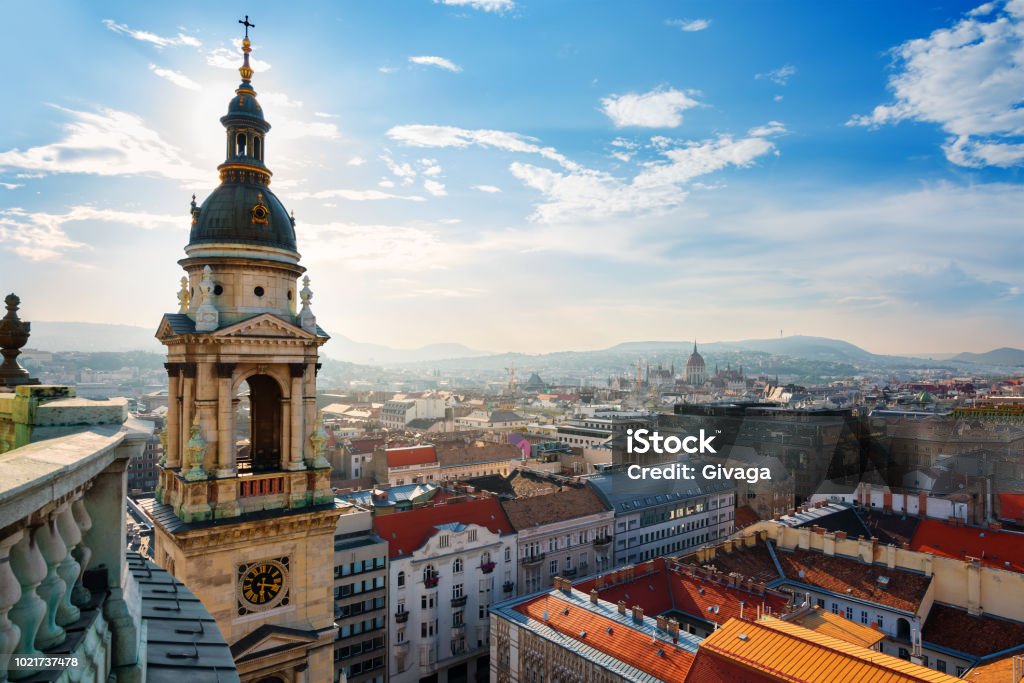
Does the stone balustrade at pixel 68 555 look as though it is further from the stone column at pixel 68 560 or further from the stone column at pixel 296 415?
the stone column at pixel 296 415

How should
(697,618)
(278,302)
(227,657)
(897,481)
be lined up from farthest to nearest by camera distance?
(897,481) → (697,618) → (278,302) → (227,657)

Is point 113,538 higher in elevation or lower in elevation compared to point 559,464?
higher

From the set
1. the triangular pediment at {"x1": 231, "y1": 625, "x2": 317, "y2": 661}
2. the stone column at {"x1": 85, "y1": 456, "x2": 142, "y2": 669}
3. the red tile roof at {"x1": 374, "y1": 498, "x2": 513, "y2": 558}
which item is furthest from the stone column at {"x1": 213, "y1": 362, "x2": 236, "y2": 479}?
the red tile roof at {"x1": 374, "y1": 498, "x2": 513, "y2": 558}

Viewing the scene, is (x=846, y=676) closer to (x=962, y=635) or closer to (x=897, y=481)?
(x=962, y=635)

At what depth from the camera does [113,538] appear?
17.6 ft

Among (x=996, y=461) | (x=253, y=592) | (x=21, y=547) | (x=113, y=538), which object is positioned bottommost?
(x=996, y=461)

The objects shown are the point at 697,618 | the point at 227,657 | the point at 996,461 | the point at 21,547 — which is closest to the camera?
the point at 21,547

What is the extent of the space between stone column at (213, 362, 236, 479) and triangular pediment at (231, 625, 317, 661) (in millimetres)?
A: 4239

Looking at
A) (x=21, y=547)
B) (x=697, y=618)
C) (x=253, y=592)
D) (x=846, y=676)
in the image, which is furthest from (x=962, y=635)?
(x=21, y=547)

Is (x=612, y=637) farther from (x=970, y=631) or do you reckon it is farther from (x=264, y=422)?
(x=970, y=631)

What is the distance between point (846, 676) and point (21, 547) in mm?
26652

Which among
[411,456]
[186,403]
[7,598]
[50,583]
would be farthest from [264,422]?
[411,456]

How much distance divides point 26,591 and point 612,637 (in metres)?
32.8

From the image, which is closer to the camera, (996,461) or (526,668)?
(526,668)
